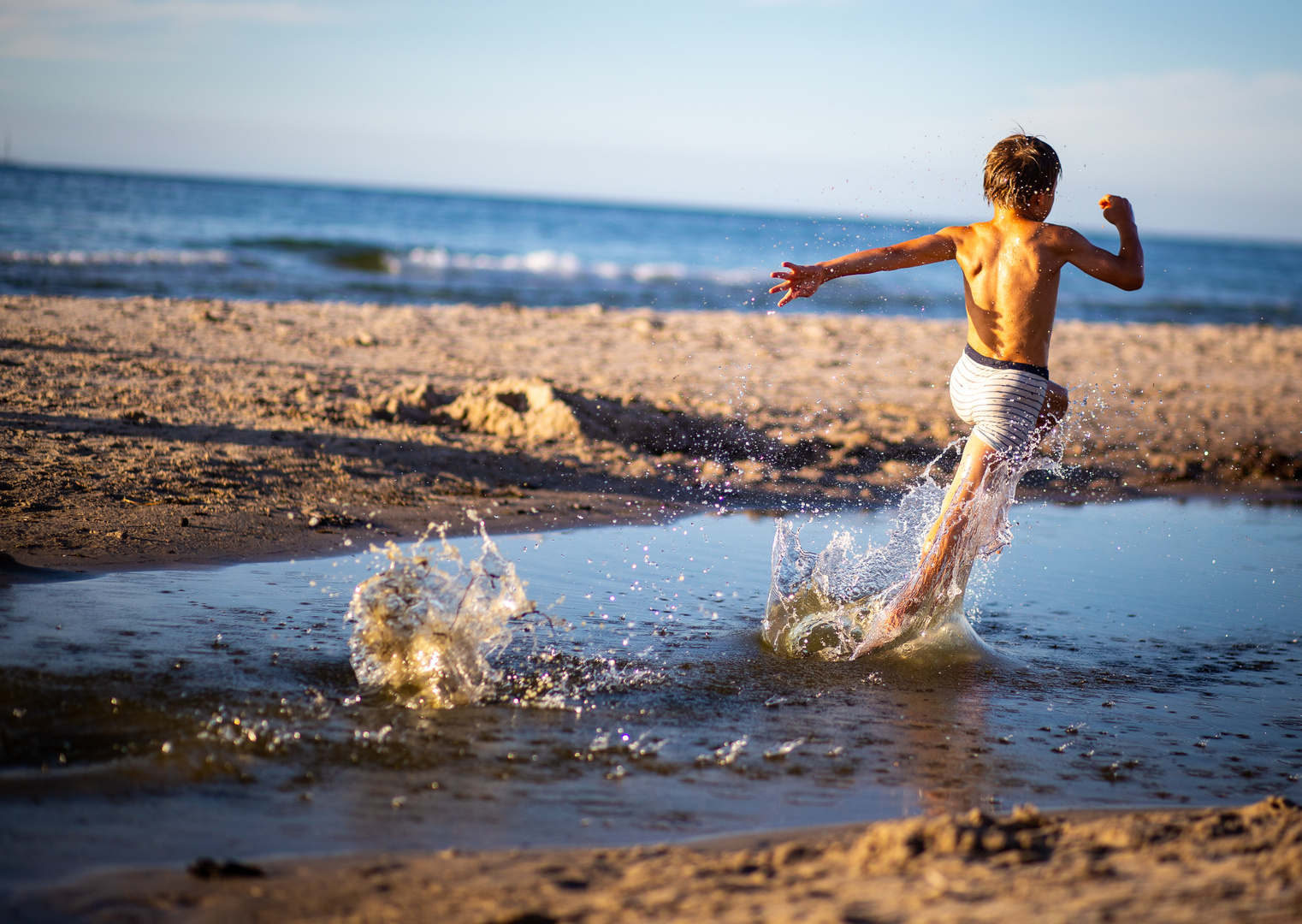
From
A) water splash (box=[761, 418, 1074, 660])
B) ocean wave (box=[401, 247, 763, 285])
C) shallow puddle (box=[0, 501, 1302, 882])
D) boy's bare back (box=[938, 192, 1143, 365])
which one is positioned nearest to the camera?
shallow puddle (box=[0, 501, 1302, 882])

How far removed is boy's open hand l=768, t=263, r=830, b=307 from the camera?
3.92 m

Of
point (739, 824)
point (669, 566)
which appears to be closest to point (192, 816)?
point (739, 824)

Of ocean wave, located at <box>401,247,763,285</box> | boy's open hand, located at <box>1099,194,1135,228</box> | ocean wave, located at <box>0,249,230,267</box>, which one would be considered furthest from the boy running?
ocean wave, located at <box>401,247,763,285</box>

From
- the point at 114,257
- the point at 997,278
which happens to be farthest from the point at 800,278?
the point at 114,257

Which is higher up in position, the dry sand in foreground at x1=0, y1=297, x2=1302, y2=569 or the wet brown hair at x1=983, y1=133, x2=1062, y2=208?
the wet brown hair at x1=983, y1=133, x2=1062, y2=208

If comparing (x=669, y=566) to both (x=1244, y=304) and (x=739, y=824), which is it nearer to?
(x=739, y=824)

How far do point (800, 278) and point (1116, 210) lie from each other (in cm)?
113

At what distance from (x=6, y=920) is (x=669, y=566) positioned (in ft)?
10.2

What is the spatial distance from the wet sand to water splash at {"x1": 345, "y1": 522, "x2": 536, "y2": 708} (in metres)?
0.92

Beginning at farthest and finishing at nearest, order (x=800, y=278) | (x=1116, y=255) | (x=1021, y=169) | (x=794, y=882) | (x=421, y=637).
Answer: (x=800, y=278), (x=1021, y=169), (x=1116, y=255), (x=421, y=637), (x=794, y=882)

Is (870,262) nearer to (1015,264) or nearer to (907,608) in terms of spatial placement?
(1015,264)

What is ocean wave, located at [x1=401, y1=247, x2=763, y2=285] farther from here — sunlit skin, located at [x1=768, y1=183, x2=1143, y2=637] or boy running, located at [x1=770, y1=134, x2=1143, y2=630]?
boy running, located at [x1=770, y1=134, x2=1143, y2=630]

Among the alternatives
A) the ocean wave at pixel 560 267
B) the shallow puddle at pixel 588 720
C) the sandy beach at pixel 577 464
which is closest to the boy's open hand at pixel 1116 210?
the shallow puddle at pixel 588 720

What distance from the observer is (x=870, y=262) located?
3896mm
